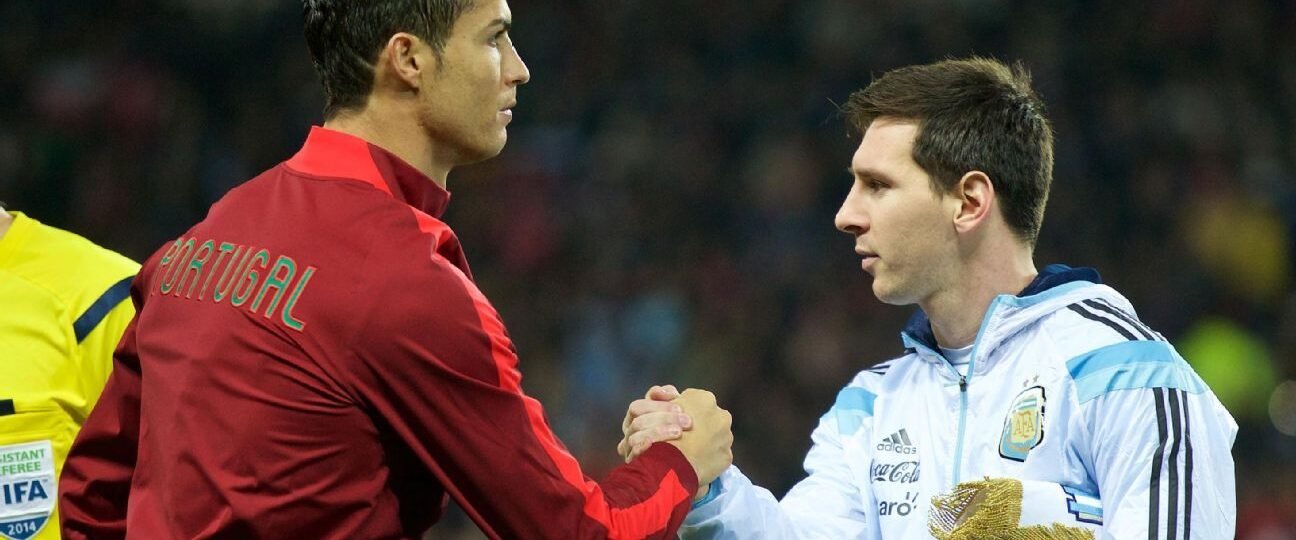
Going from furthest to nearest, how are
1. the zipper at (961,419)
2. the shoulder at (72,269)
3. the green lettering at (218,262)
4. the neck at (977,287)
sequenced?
1. the shoulder at (72,269)
2. the neck at (977,287)
3. the zipper at (961,419)
4. the green lettering at (218,262)

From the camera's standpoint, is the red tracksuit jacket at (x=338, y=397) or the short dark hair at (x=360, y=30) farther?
the short dark hair at (x=360, y=30)

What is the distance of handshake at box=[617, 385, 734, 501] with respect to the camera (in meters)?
2.74

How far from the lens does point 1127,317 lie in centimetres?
285

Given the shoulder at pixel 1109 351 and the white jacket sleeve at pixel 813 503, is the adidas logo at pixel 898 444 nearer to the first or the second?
the white jacket sleeve at pixel 813 503

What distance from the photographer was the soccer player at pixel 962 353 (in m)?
2.76

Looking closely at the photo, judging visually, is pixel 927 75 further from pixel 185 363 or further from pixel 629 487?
pixel 185 363

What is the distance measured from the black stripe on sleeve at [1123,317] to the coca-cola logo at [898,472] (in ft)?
1.49

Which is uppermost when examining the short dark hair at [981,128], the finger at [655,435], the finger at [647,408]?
the short dark hair at [981,128]

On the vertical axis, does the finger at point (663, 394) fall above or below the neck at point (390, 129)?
below

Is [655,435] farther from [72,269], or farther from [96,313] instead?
[72,269]

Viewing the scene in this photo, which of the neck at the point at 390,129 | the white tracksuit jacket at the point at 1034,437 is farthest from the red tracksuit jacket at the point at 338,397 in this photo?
the white tracksuit jacket at the point at 1034,437

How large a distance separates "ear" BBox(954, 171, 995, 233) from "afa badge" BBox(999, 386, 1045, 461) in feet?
1.17

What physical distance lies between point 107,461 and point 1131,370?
5.90ft

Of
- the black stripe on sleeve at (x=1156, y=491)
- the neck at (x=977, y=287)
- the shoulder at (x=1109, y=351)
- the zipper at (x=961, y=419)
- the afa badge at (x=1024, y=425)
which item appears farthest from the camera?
the neck at (x=977, y=287)
